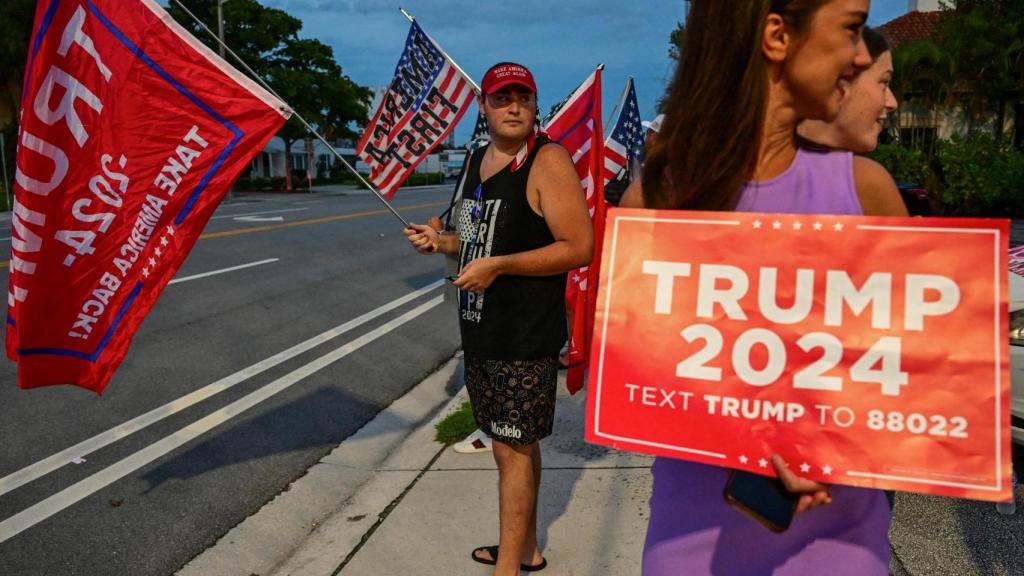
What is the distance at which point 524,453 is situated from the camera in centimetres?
302

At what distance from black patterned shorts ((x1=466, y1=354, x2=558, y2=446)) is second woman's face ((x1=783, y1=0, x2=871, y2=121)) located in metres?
1.60

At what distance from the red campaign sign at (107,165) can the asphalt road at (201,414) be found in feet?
3.43

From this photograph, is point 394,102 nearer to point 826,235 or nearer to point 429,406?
point 429,406

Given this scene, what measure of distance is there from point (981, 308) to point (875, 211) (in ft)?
0.87

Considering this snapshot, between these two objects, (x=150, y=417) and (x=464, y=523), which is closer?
(x=464, y=523)

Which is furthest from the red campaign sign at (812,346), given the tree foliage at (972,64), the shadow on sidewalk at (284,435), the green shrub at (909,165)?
the tree foliage at (972,64)

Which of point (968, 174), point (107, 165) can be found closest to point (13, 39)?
point (968, 174)

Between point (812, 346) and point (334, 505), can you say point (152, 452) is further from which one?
point (812, 346)

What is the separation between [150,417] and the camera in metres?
5.50

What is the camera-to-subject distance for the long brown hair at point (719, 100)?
1.51m

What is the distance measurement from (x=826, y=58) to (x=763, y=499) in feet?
2.48

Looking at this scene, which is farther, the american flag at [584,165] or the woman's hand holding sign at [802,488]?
the american flag at [584,165]

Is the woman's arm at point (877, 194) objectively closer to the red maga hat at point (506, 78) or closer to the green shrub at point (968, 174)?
the red maga hat at point (506, 78)

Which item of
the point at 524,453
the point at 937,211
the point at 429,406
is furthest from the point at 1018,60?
the point at 524,453
